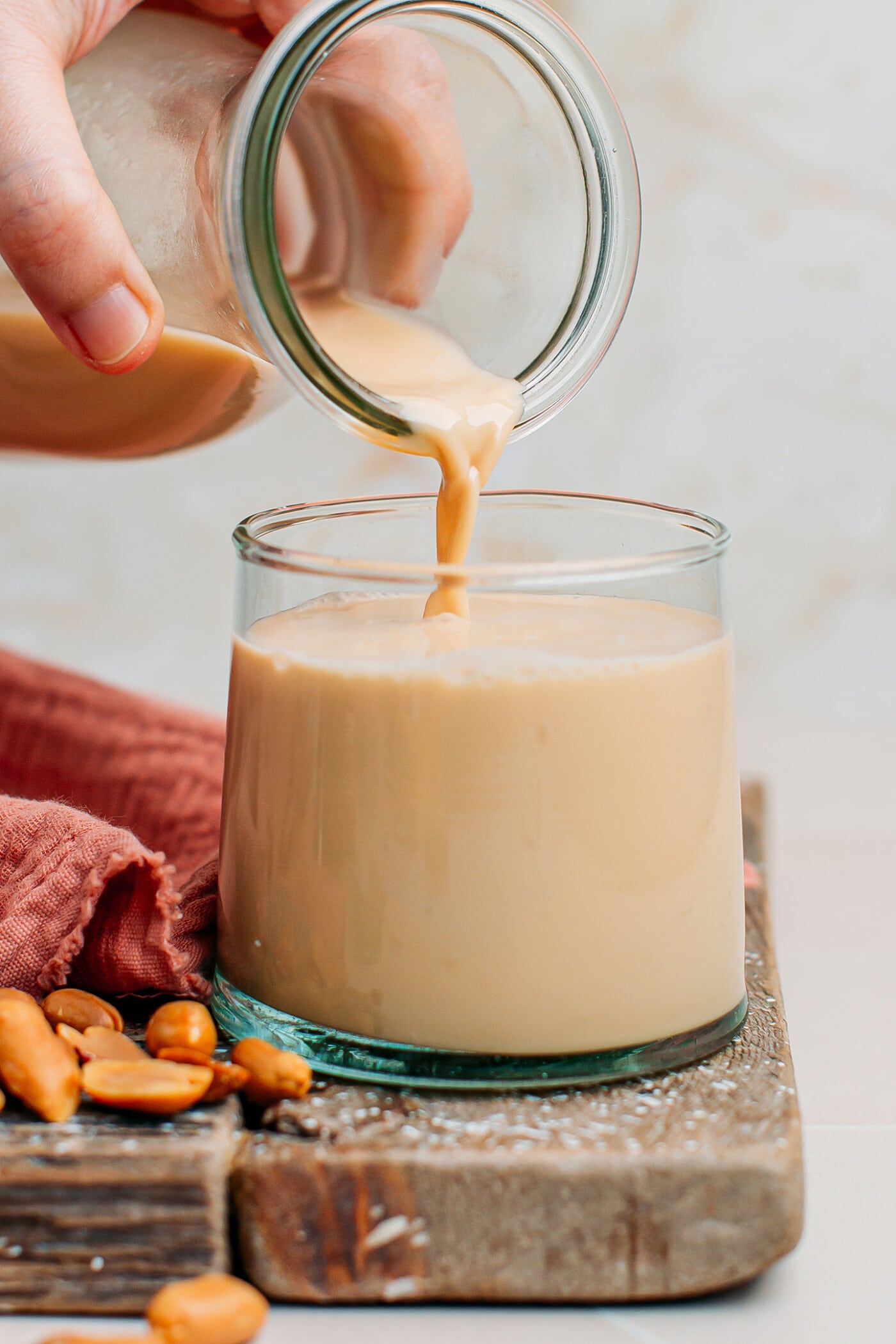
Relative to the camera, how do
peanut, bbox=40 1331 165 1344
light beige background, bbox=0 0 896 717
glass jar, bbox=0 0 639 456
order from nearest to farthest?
peanut, bbox=40 1331 165 1344
glass jar, bbox=0 0 639 456
light beige background, bbox=0 0 896 717

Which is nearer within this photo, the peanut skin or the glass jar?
the peanut skin

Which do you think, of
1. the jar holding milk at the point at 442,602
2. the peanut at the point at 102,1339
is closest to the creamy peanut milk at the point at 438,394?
the jar holding milk at the point at 442,602

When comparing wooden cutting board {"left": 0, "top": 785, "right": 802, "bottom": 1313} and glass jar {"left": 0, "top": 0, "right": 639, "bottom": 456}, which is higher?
glass jar {"left": 0, "top": 0, "right": 639, "bottom": 456}

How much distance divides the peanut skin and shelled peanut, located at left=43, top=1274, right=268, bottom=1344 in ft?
0.28

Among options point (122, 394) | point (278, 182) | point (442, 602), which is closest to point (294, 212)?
point (278, 182)

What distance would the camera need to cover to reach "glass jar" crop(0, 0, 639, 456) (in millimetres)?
682

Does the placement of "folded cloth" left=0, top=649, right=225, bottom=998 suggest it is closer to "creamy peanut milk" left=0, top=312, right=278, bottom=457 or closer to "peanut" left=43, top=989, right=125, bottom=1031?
"peanut" left=43, top=989, right=125, bottom=1031

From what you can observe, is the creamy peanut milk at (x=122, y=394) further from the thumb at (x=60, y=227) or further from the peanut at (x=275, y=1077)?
the peanut at (x=275, y=1077)

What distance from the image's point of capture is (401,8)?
635 millimetres

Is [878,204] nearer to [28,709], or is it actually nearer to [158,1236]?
[28,709]

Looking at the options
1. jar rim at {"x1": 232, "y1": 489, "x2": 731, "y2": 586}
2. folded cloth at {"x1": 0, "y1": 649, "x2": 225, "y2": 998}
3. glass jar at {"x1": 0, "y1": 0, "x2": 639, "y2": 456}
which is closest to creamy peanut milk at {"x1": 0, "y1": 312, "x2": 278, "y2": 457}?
glass jar at {"x1": 0, "y1": 0, "x2": 639, "y2": 456}

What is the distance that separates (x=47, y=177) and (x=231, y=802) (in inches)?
10.9

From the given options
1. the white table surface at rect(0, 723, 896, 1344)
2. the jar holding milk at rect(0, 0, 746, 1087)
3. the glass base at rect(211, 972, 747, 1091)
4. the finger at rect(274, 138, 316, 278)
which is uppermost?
the finger at rect(274, 138, 316, 278)

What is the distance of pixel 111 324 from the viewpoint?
63 centimetres
